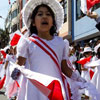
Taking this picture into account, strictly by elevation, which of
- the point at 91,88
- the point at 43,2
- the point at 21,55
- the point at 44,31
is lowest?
the point at 91,88

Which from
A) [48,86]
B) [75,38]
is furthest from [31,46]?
[75,38]

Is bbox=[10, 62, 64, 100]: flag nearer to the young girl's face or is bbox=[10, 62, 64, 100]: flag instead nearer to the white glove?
the white glove

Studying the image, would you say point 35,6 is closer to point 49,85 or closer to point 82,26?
point 49,85

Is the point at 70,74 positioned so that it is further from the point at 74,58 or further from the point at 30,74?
the point at 74,58

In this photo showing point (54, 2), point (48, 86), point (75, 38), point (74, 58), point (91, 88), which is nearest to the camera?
point (48, 86)

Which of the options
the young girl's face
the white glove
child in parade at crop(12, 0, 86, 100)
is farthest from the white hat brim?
the white glove

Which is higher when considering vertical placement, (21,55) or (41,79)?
(21,55)

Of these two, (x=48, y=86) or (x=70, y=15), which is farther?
(x=70, y=15)

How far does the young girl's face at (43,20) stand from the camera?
10.0ft

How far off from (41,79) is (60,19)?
1.15 m

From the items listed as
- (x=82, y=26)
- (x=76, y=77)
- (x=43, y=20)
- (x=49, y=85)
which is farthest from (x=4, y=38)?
(x=49, y=85)

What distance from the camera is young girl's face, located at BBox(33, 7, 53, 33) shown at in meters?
3.06

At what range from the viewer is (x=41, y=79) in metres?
2.54

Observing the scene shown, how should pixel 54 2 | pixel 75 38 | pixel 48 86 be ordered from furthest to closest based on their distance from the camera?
1. pixel 75 38
2. pixel 54 2
3. pixel 48 86
